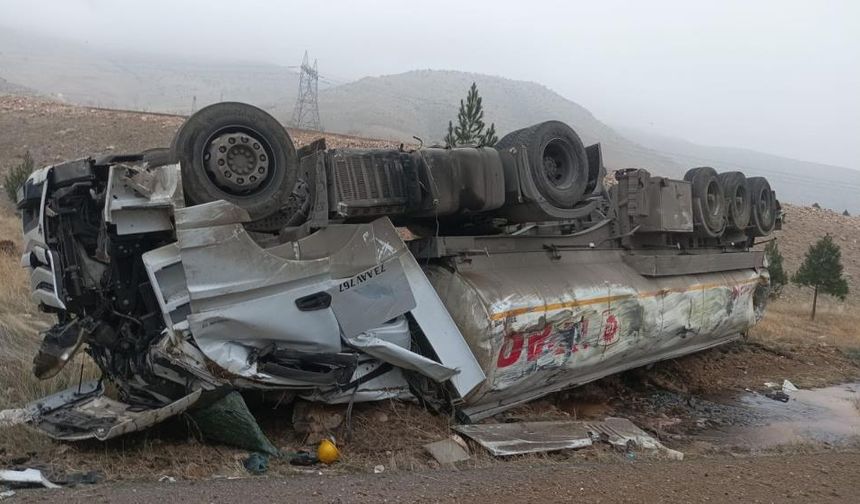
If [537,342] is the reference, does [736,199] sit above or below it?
above

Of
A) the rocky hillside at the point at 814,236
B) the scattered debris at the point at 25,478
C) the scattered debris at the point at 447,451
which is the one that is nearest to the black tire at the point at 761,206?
the scattered debris at the point at 447,451

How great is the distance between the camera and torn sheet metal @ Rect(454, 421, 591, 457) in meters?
5.03

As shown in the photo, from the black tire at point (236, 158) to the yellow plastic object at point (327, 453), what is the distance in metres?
1.66

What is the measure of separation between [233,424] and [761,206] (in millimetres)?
8766

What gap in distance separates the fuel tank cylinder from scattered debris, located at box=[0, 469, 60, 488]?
9.82 feet

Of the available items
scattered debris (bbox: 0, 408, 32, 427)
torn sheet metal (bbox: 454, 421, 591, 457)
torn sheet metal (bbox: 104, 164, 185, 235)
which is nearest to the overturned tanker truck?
torn sheet metal (bbox: 104, 164, 185, 235)

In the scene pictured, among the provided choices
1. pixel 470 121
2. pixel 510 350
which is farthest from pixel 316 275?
pixel 470 121

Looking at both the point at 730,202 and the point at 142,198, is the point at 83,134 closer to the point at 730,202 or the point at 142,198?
the point at 730,202

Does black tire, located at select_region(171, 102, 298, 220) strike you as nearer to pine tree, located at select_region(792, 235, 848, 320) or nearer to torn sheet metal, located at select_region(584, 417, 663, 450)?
torn sheet metal, located at select_region(584, 417, 663, 450)

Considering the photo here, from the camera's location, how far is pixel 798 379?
9742 mm

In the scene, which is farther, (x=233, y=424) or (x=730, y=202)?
(x=730, y=202)

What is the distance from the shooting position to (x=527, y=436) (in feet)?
17.6

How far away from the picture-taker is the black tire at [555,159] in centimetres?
600

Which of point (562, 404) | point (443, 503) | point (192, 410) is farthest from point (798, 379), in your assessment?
point (192, 410)
